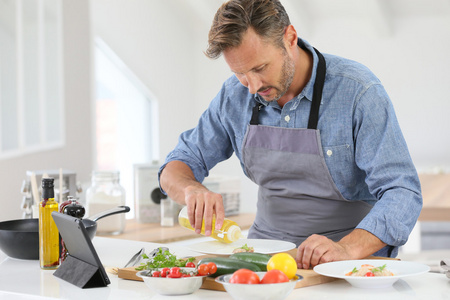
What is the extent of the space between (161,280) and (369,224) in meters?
0.71

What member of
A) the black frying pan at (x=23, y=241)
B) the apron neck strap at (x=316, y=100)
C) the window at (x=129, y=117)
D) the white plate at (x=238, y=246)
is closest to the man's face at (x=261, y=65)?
the apron neck strap at (x=316, y=100)

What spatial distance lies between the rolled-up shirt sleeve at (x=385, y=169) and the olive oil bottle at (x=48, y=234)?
0.94 metres

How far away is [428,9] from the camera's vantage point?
776 cm

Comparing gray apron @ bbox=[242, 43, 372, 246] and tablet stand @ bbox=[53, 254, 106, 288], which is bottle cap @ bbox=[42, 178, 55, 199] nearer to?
tablet stand @ bbox=[53, 254, 106, 288]

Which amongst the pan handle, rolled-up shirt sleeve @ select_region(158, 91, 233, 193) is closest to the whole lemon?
the pan handle

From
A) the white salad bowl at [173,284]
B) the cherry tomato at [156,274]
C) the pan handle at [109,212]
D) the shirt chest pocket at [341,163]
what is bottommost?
the white salad bowl at [173,284]

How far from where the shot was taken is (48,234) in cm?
191

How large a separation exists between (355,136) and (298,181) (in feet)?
0.91

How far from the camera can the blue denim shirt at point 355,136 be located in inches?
75.4

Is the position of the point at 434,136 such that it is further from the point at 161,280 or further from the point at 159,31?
the point at 161,280

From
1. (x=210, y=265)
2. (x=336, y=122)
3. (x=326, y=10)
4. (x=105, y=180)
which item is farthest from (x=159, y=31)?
(x=210, y=265)

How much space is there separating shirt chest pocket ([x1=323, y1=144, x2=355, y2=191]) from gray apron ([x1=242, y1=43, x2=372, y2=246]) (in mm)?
22

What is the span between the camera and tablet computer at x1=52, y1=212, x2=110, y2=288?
166cm

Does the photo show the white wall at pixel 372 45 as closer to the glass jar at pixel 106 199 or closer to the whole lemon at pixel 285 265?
the glass jar at pixel 106 199
